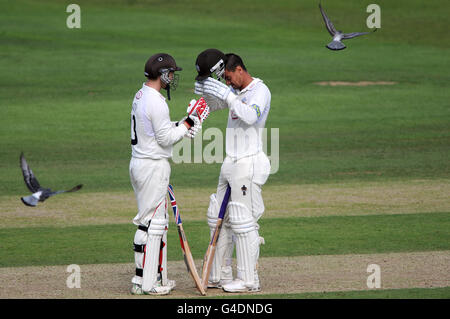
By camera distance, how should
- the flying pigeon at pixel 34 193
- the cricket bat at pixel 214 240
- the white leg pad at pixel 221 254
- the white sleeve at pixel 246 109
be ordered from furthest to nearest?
the white leg pad at pixel 221 254 → the cricket bat at pixel 214 240 → the white sleeve at pixel 246 109 → the flying pigeon at pixel 34 193

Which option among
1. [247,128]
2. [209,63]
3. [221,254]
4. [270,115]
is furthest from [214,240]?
[270,115]

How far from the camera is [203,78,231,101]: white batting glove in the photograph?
7879 mm

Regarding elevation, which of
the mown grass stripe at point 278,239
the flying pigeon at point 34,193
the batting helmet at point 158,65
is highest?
the batting helmet at point 158,65

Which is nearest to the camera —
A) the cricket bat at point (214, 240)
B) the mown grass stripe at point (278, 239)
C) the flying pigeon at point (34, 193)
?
the flying pigeon at point (34, 193)

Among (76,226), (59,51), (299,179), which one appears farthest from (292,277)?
(59,51)

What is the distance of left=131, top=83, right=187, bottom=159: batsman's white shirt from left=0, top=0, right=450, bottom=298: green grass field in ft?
6.58

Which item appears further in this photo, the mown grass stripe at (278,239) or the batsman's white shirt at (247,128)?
the mown grass stripe at (278,239)

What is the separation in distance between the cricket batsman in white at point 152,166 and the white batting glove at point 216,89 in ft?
0.80

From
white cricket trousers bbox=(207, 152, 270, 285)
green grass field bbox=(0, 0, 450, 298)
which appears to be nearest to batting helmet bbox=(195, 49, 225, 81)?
white cricket trousers bbox=(207, 152, 270, 285)

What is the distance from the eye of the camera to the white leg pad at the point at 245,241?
8016 mm

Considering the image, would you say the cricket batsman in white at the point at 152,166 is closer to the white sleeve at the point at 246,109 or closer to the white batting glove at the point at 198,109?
the white batting glove at the point at 198,109

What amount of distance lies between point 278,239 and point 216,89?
130 inches

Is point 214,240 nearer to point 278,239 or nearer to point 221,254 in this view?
point 221,254

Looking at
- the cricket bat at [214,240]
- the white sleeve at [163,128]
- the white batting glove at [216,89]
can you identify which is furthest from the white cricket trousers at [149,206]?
the white batting glove at [216,89]
